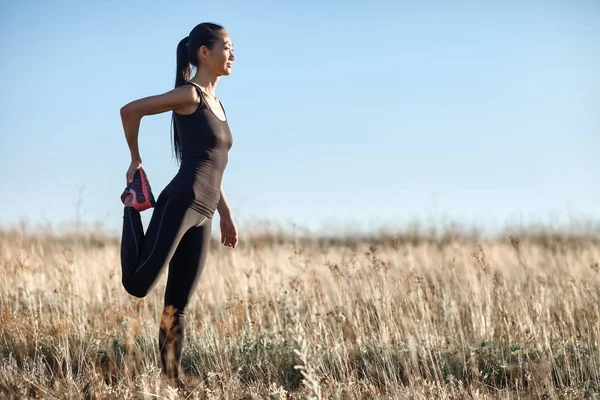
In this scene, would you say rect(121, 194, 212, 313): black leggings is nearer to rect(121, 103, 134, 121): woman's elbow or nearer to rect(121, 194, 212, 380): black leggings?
rect(121, 194, 212, 380): black leggings

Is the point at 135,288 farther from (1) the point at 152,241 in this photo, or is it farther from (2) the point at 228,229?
(2) the point at 228,229

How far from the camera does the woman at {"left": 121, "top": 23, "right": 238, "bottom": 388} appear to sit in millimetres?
3531

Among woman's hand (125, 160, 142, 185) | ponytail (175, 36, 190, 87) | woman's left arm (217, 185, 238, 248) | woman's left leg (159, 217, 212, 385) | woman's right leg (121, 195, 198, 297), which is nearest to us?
woman's right leg (121, 195, 198, 297)

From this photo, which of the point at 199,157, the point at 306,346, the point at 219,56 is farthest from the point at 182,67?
the point at 306,346

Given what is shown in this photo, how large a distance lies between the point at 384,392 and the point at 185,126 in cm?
216

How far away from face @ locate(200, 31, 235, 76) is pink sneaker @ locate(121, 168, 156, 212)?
0.76m

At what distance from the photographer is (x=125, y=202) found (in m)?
3.64

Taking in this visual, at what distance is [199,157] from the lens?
3.64m

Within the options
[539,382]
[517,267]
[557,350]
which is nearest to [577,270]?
[517,267]

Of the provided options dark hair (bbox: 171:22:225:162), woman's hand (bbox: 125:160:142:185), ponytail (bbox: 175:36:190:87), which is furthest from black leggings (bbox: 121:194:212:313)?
ponytail (bbox: 175:36:190:87)

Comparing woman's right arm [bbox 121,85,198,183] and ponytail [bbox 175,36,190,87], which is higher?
ponytail [bbox 175,36,190,87]

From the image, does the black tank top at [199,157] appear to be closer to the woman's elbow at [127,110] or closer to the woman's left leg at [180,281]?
the woman's left leg at [180,281]

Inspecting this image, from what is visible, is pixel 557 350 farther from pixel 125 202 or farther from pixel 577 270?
pixel 577 270

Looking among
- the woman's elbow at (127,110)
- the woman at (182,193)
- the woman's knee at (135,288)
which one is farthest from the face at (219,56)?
the woman's knee at (135,288)
